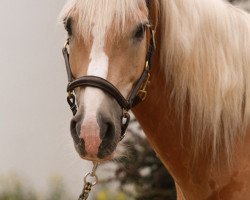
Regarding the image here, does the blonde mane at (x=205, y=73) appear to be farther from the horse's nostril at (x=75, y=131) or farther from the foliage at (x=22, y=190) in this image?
the foliage at (x=22, y=190)

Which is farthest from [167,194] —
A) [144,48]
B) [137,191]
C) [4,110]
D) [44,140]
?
[144,48]

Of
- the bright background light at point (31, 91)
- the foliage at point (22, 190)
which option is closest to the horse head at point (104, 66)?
the foliage at point (22, 190)

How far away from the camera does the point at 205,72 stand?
6.67ft

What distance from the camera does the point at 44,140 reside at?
4.99m

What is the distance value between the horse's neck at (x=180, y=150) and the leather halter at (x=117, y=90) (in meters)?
0.09

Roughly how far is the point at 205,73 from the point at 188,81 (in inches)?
2.6

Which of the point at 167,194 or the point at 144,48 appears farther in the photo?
the point at 167,194

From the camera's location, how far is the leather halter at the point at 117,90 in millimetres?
1778

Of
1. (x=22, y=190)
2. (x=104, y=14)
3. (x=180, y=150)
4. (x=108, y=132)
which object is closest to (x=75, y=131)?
(x=108, y=132)

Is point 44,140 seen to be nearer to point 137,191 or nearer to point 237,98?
point 137,191

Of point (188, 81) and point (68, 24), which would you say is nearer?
point (68, 24)

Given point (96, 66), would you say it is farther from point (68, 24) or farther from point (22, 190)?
point (22, 190)

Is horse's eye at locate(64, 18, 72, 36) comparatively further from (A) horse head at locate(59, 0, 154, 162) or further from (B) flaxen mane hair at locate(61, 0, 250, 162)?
(B) flaxen mane hair at locate(61, 0, 250, 162)

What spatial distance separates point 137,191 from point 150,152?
0.99ft
